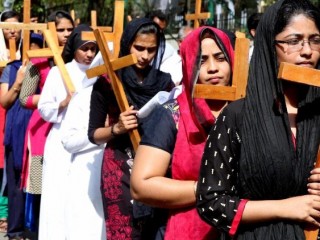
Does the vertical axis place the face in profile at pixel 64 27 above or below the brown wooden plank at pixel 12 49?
above

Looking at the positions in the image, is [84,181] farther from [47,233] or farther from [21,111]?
[21,111]

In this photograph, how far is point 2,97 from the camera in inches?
271

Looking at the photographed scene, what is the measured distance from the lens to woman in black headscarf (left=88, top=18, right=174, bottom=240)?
4117 millimetres

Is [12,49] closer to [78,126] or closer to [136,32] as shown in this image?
[78,126]

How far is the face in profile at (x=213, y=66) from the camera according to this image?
3186 millimetres

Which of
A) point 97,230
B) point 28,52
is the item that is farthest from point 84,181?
point 28,52

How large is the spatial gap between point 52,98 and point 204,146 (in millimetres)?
2931

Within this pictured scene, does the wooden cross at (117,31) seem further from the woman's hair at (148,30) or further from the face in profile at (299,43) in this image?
the face in profile at (299,43)

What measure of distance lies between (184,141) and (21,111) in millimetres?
4343

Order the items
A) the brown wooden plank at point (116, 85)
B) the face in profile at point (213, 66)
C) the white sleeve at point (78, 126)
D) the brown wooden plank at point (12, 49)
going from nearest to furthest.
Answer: the face in profile at point (213, 66)
the brown wooden plank at point (116, 85)
the white sleeve at point (78, 126)
the brown wooden plank at point (12, 49)

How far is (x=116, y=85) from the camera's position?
163 inches

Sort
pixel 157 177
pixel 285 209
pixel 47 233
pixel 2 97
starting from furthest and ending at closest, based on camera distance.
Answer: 1. pixel 2 97
2. pixel 47 233
3. pixel 157 177
4. pixel 285 209

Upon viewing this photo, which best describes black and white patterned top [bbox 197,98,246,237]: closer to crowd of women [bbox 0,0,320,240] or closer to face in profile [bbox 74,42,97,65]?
crowd of women [bbox 0,0,320,240]

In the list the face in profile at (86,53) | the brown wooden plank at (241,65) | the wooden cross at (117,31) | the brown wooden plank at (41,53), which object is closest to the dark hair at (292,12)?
the brown wooden plank at (241,65)
